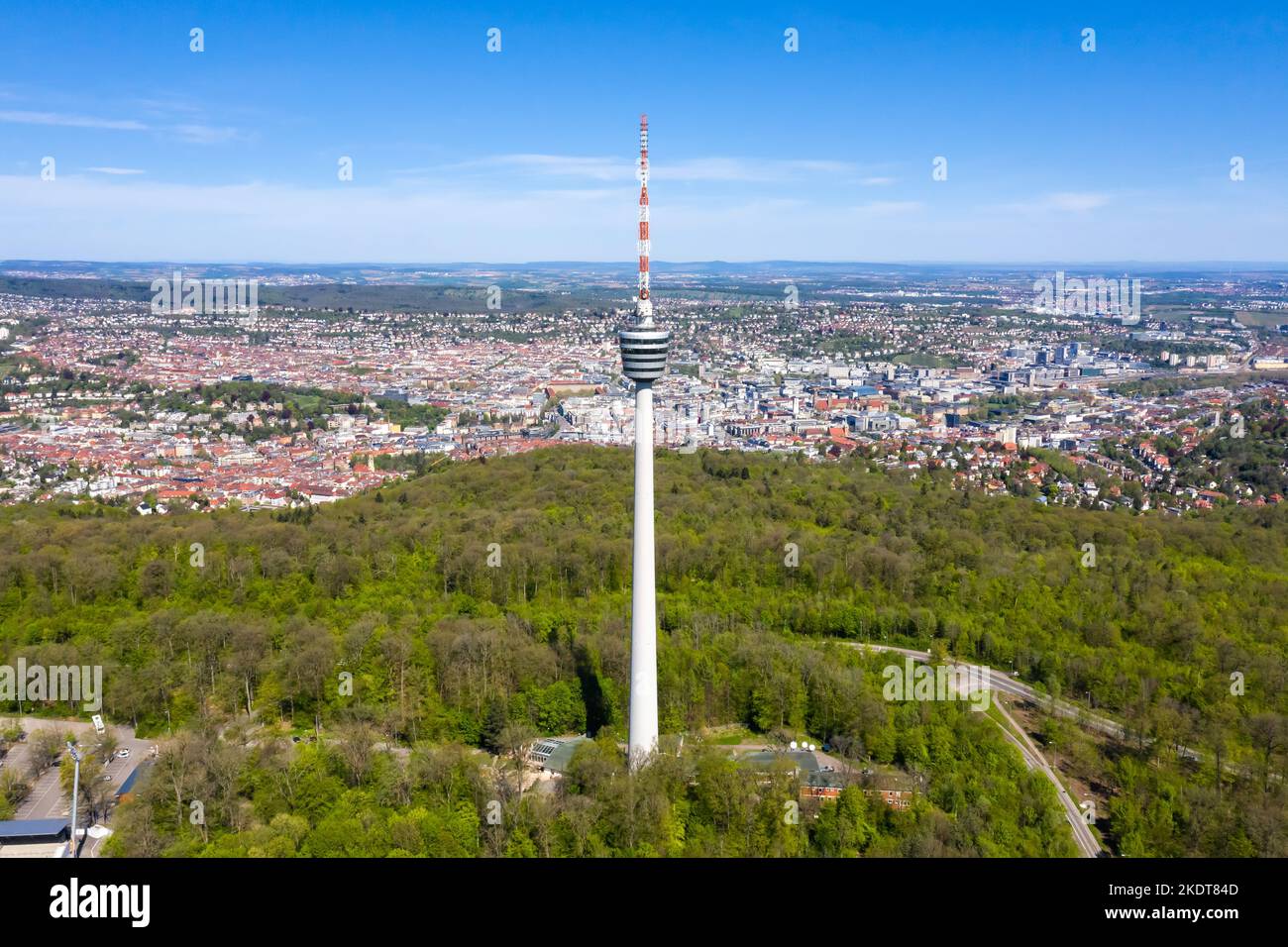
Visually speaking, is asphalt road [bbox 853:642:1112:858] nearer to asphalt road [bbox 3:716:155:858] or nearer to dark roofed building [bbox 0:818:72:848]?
asphalt road [bbox 3:716:155:858]

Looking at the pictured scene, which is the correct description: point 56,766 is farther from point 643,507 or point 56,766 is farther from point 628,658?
point 643,507

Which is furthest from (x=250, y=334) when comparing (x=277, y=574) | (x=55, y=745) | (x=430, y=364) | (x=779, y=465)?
(x=55, y=745)

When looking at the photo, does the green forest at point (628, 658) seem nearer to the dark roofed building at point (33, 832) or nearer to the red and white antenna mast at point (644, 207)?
the dark roofed building at point (33, 832)

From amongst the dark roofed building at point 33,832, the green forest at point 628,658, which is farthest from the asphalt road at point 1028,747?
the dark roofed building at point 33,832

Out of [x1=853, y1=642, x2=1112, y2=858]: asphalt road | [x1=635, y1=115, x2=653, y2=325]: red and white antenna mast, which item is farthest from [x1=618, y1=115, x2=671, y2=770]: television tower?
[x1=853, y1=642, x2=1112, y2=858]: asphalt road

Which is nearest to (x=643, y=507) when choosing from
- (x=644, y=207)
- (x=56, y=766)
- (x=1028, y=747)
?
(x=644, y=207)

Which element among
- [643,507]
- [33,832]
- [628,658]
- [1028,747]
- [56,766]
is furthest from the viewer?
[628,658]
